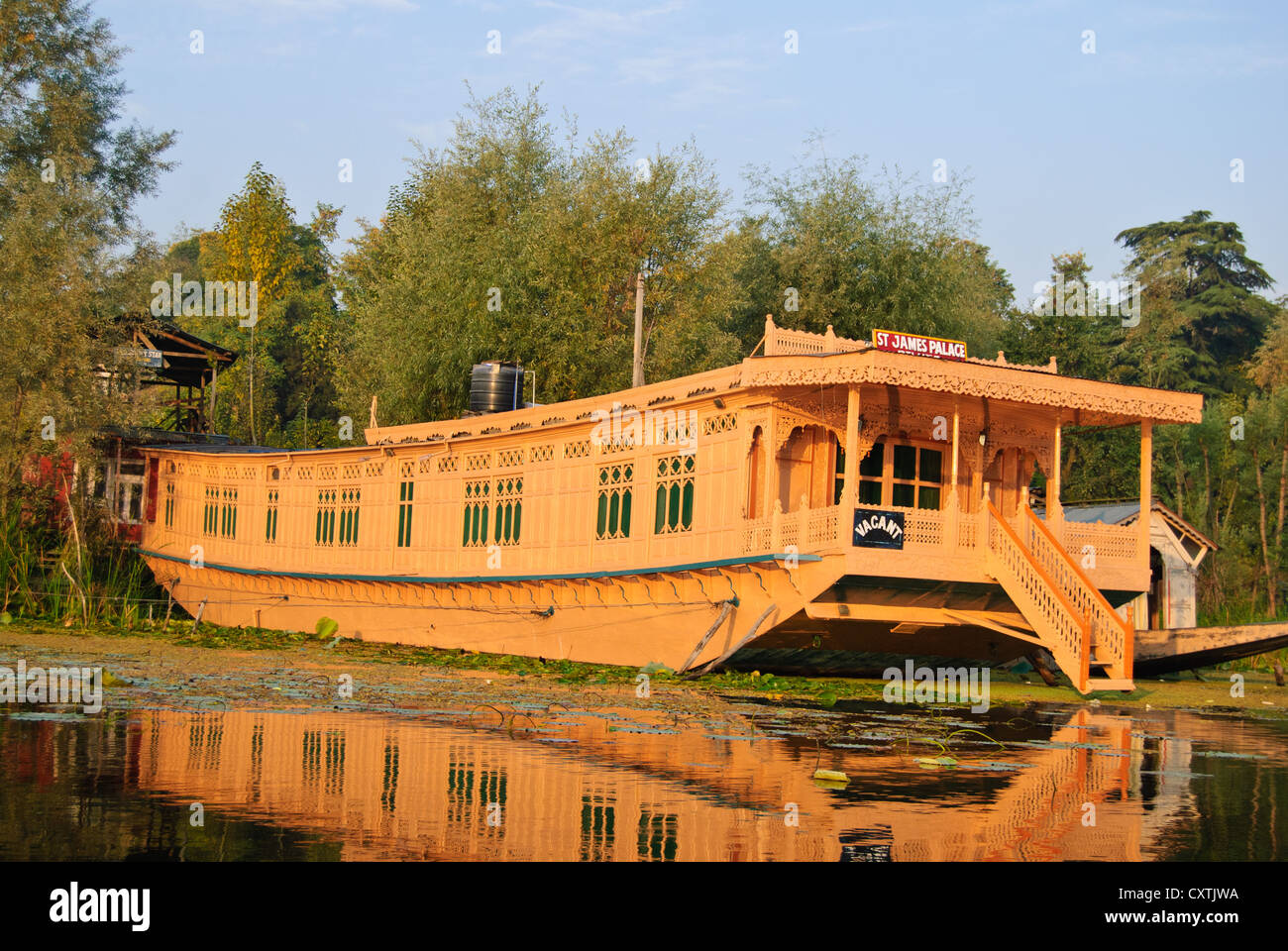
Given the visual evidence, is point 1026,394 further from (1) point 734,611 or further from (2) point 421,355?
(2) point 421,355

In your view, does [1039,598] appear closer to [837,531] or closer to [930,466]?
[837,531]

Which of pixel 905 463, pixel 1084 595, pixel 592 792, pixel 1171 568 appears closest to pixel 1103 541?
pixel 1084 595

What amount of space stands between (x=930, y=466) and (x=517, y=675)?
322 inches

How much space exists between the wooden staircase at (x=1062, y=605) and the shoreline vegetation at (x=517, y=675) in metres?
1.47

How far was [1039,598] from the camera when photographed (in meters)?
19.4

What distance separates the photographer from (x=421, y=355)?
3984 centimetres

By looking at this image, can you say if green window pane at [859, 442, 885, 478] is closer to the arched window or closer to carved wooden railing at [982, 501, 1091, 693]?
the arched window

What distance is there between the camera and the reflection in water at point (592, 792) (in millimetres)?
7188

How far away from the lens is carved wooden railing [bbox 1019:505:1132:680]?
1925cm

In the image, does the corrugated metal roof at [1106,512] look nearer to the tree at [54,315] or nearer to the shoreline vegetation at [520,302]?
the shoreline vegetation at [520,302]

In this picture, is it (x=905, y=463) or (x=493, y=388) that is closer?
(x=905, y=463)

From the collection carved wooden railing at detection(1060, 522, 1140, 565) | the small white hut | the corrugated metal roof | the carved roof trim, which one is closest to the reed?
the carved roof trim

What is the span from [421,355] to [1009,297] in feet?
124

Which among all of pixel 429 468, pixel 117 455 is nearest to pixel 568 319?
pixel 429 468
